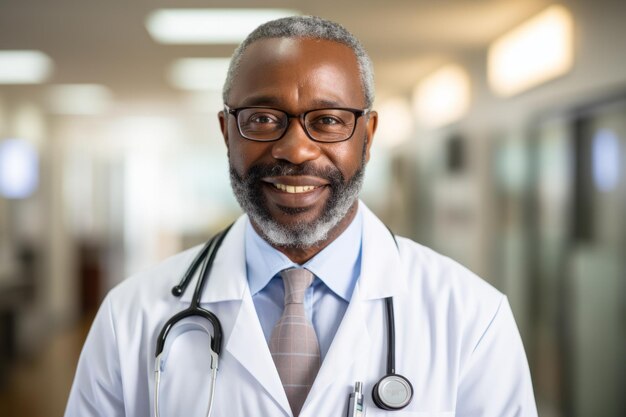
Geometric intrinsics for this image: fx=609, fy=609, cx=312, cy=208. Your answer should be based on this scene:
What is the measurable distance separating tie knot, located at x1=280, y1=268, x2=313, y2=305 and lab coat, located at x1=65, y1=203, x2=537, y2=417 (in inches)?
2.2

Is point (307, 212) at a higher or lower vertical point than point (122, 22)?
lower

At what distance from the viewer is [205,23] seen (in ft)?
10.3

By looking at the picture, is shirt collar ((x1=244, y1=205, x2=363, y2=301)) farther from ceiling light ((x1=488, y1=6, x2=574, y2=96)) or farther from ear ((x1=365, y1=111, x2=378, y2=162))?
Answer: ceiling light ((x1=488, y1=6, x2=574, y2=96))

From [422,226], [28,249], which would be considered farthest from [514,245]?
[28,249]

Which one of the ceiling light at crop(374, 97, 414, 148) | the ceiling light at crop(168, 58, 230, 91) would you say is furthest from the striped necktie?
the ceiling light at crop(374, 97, 414, 148)

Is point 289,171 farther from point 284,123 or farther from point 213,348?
point 213,348

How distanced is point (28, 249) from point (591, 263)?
4997 millimetres

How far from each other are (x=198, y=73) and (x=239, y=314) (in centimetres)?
382

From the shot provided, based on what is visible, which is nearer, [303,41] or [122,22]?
[303,41]

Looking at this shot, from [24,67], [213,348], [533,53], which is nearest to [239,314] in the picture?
[213,348]

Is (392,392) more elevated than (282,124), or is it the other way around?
(282,124)

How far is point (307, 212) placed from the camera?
88 centimetres

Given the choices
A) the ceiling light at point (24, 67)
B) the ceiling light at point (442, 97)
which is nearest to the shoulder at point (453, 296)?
the ceiling light at point (442, 97)

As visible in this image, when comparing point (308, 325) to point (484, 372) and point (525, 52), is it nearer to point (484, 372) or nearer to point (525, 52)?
point (484, 372)
